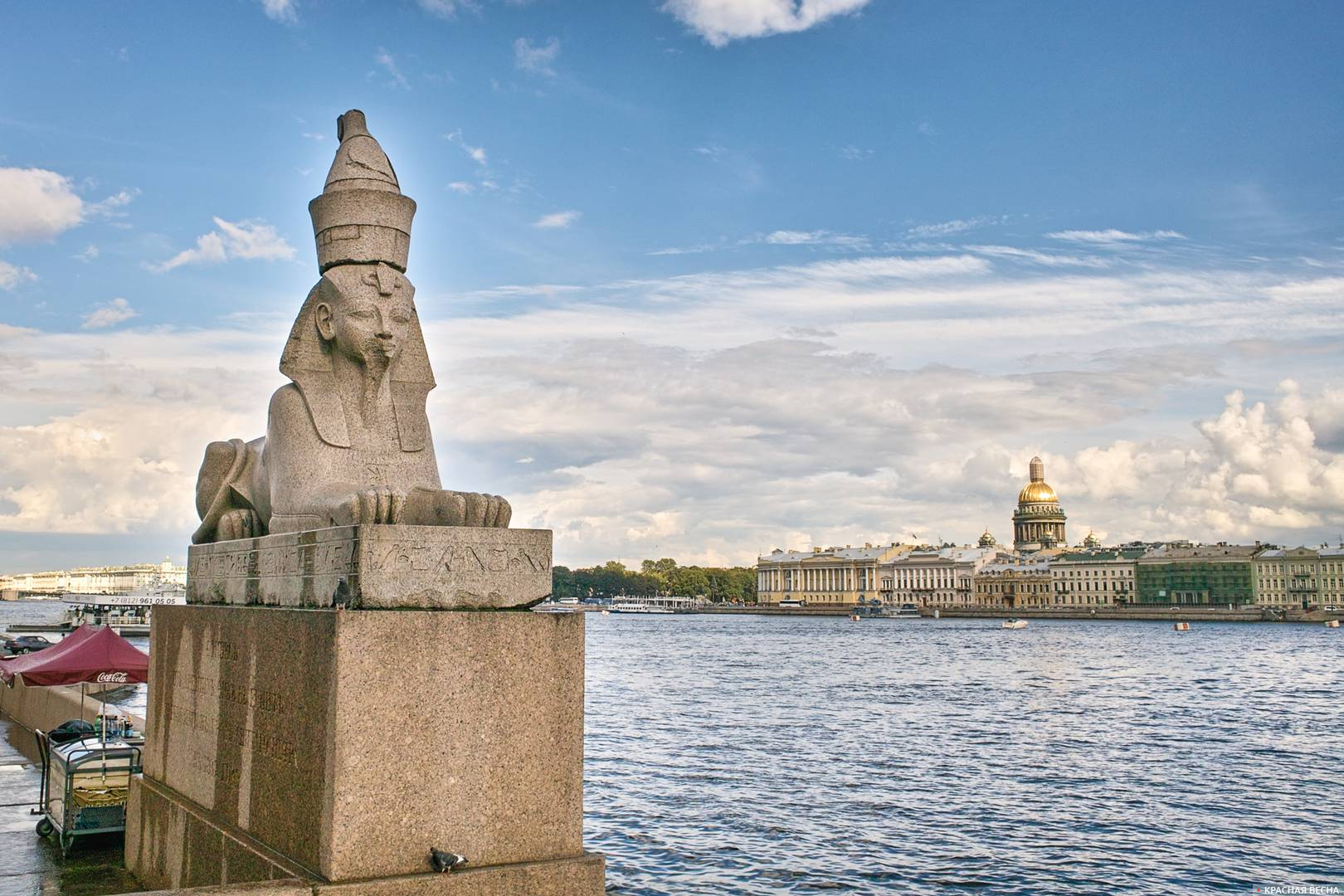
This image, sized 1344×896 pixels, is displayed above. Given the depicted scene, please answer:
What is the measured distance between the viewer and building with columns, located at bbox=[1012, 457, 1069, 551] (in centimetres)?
14100

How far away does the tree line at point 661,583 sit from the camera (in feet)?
545

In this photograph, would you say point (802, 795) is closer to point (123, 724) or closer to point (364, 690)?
point (123, 724)

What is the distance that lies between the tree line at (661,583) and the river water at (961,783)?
12976 cm

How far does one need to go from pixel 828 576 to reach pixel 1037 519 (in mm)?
24524

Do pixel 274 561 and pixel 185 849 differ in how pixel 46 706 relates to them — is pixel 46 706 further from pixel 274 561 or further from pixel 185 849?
pixel 274 561

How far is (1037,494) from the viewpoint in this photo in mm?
143125

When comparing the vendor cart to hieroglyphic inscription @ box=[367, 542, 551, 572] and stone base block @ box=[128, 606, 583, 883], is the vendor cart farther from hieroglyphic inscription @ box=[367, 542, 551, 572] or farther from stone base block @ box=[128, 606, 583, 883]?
hieroglyphic inscription @ box=[367, 542, 551, 572]

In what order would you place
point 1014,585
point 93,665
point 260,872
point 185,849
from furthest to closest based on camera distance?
point 1014,585, point 93,665, point 185,849, point 260,872

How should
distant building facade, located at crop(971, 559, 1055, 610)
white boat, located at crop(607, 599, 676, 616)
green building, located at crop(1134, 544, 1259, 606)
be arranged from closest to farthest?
green building, located at crop(1134, 544, 1259, 606), distant building facade, located at crop(971, 559, 1055, 610), white boat, located at crop(607, 599, 676, 616)

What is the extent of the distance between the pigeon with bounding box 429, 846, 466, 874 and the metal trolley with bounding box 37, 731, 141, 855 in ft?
10.3

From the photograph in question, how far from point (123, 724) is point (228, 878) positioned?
4.92m

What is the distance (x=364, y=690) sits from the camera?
4227 millimetres

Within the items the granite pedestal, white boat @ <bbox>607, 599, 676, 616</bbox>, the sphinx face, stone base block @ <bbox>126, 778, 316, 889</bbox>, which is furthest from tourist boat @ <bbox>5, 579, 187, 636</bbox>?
white boat @ <bbox>607, 599, 676, 616</bbox>

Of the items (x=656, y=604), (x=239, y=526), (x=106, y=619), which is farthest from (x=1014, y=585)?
(x=239, y=526)
